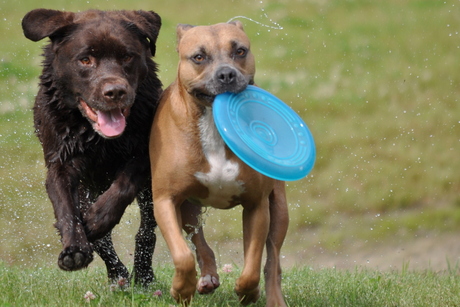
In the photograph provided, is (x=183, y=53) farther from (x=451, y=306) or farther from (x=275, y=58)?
(x=275, y=58)

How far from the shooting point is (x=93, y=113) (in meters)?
6.00

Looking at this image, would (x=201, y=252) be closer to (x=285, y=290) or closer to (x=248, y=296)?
(x=248, y=296)

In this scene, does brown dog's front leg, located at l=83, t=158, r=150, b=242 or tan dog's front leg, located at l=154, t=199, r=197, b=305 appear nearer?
tan dog's front leg, located at l=154, t=199, r=197, b=305

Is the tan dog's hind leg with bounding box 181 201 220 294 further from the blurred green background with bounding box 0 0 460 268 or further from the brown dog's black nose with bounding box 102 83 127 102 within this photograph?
the blurred green background with bounding box 0 0 460 268

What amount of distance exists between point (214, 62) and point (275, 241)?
4.69 ft

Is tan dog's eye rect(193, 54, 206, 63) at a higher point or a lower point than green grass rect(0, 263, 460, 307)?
higher

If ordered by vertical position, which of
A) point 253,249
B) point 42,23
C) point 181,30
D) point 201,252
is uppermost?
point 181,30

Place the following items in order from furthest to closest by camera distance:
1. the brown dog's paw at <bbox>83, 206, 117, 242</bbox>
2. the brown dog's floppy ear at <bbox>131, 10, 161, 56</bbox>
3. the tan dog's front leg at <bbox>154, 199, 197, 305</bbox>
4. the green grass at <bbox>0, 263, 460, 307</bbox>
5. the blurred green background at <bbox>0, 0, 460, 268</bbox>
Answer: the blurred green background at <bbox>0, 0, 460, 268</bbox> → the brown dog's floppy ear at <bbox>131, 10, 161, 56</bbox> → the brown dog's paw at <bbox>83, 206, 117, 242</bbox> → the green grass at <bbox>0, 263, 460, 307</bbox> → the tan dog's front leg at <bbox>154, 199, 197, 305</bbox>

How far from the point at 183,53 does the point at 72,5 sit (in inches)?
362

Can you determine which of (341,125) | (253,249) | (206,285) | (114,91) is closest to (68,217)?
(114,91)

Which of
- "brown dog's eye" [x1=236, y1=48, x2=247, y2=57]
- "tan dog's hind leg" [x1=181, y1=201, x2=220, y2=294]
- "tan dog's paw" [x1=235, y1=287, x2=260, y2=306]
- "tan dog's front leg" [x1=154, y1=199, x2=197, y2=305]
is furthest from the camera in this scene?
"tan dog's hind leg" [x1=181, y1=201, x2=220, y2=294]

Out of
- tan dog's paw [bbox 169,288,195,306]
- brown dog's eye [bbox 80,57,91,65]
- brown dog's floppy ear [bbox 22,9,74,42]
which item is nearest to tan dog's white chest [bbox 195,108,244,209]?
tan dog's paw [bbox 169,288,195,306]

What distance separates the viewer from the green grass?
5.84m

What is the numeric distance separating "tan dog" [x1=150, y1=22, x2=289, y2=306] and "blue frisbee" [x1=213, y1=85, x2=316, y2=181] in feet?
0.41
